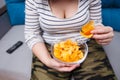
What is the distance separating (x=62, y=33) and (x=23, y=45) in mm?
343

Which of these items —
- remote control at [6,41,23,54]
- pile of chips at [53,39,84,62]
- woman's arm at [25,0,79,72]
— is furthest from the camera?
remote control at [6,41,23,54]

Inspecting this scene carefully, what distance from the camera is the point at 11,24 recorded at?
4.82 ft

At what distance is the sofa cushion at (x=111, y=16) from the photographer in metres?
1.27

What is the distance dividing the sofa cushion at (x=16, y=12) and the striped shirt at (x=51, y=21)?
42cm

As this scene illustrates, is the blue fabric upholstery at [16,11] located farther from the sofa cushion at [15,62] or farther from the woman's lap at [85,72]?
the woman's lap at [85,72]

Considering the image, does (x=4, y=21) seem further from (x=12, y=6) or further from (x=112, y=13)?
(x=112, y=13)

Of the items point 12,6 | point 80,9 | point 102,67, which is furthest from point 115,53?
point 12,6

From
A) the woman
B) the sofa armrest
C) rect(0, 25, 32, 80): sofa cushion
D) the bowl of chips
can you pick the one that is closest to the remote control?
rect(0, 25, 32, 80): sofa cushion

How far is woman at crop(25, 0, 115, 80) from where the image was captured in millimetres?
886

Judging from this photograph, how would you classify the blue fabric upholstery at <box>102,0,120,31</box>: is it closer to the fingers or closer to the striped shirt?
the striped shirt

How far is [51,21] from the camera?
0.94m

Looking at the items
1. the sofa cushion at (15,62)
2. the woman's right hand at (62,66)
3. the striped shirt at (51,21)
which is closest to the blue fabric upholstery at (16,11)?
the sofa cushion at (15,62)

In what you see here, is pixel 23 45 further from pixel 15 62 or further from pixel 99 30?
pixel 99 30

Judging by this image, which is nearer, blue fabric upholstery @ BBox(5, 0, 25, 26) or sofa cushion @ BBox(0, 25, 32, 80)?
sofa cushion @ BBox(0, 25, 32, 80)
